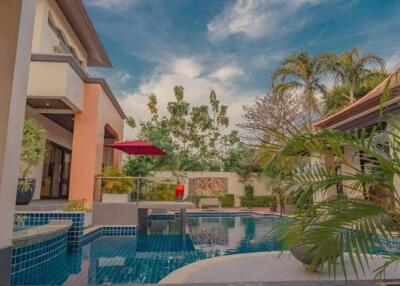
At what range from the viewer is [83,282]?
15.7 ft

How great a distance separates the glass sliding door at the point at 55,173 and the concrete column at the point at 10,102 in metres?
9.58

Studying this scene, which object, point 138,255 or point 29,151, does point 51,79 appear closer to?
point 29,151

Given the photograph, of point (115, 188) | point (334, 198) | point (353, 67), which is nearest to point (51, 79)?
point (115, 188)

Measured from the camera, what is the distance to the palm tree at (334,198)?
2014 mm

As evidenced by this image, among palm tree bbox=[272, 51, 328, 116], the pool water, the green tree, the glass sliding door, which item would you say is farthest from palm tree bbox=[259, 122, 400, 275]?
the green tree

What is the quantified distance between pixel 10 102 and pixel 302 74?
1891cm

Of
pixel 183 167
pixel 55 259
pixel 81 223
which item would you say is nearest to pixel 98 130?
pixel 81 223

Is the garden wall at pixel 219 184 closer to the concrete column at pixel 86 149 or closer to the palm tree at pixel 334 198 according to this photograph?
the concrete column at pixel 86 149

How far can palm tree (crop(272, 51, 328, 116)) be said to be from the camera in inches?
761

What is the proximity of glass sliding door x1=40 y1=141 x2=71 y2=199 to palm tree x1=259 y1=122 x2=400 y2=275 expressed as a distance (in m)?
11.4

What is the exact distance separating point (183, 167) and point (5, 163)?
76.5 feet

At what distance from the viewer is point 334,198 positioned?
2.45 meters

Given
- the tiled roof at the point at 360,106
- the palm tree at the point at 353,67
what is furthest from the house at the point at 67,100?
the palm tree at the point at 353,67

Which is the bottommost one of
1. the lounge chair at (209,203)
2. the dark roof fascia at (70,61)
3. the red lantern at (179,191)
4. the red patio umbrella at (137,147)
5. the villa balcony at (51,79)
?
the lounge chair at (209,203)
